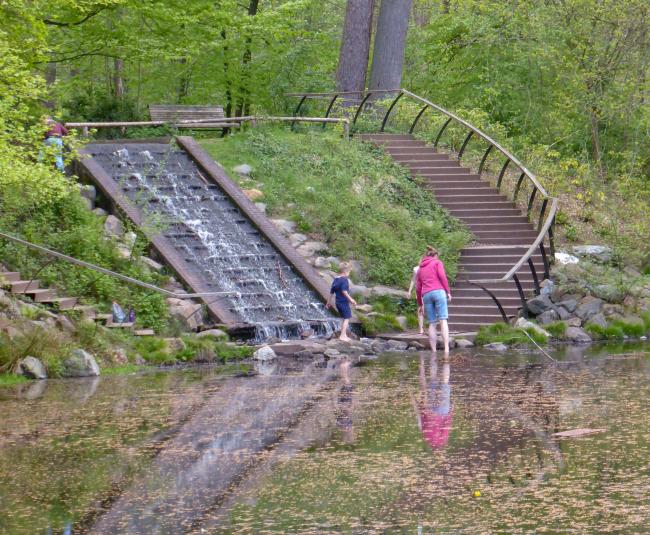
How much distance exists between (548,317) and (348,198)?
5691mm

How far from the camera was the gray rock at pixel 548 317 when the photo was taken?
22250mm

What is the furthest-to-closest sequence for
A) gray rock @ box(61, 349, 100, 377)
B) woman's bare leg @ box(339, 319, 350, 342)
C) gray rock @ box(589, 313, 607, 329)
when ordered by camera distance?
gray rock @ box(589, 313, 607, 329), woman's bare leg @ box(339, 319, 350, 342), gray rock @ box(61, 349, 100, 377)

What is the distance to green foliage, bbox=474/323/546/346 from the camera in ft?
68.1

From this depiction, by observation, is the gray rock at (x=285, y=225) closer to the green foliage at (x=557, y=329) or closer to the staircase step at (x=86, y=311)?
the green foliage at (x=557, y=329)

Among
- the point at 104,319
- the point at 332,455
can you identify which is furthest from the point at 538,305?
the point at 332,455

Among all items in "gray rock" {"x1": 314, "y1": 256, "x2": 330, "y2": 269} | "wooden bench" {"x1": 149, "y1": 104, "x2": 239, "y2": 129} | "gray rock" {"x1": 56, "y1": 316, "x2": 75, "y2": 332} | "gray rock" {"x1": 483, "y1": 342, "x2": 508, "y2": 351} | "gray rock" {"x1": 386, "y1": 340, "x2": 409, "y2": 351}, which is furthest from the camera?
"wooden bench" {"x1": 149, "y1": 104, "x2": 239, "y2": 129}

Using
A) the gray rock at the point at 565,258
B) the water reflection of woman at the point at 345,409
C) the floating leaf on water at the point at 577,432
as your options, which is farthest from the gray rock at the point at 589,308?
the floating leaf on water at the point at 577,432

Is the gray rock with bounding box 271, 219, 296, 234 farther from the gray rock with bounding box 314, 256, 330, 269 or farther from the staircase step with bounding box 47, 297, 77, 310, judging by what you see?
the staircase step with bounding box 47, 297, 77, 310

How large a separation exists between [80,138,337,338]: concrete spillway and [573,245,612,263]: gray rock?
6.14 meters

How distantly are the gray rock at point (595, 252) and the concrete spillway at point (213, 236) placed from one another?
614 centimetres

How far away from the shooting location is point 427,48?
38125 millimetres

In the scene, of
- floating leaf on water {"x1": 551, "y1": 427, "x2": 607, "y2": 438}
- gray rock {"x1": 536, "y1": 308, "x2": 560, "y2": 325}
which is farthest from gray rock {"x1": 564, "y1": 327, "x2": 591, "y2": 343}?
floating leaf on water {"x1": 551, "y1": 427, "x2": 607, "y2": 438}

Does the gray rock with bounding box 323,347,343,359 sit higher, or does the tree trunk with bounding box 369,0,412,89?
the tree trunk with bounding box 369,0,412,89

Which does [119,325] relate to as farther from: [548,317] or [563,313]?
[563,313]
